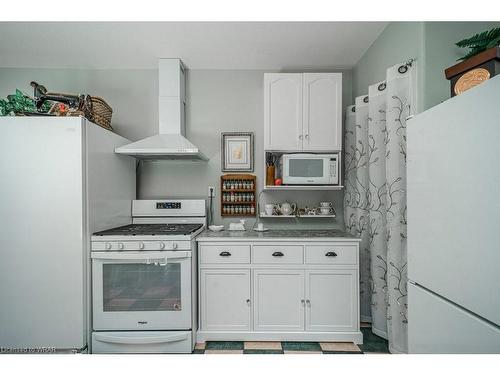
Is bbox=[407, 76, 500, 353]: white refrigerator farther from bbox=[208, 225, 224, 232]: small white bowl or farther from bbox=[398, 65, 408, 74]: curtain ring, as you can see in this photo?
bbox=[208, 225, 224, 232]: small white bowl

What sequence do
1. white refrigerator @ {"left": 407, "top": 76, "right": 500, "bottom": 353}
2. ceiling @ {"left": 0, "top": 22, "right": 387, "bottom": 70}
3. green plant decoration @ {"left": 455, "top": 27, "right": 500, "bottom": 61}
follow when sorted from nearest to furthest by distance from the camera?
white refrigerator @ {"left": 407, "top": 76, "right": 500, "bottom": 353} < green plant decoration @ {"left": 455, "top": 27, "right": 500, "bottom": 61} < ceiling @ {"left": 0, "top": 22, "right": 387, "bottom": 70}

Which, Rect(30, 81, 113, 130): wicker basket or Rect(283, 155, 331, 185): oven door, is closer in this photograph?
Rect(30, 81, 113, 130): wicker basket

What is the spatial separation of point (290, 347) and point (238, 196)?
149 centimetres

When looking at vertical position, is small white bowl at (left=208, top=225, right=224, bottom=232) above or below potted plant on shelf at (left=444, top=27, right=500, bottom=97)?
below

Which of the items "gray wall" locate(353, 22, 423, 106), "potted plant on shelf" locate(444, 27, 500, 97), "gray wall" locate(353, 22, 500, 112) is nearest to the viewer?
"potted plant on shelf" locate(444, 27, 500, 97)

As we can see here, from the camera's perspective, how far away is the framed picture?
295 cm

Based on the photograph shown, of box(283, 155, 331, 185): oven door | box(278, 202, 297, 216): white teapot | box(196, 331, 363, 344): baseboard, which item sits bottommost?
box(196, 331, 363, 344): baseboard

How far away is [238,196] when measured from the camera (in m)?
2.91

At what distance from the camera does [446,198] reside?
1002mm

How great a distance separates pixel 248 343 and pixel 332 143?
77.1 inches

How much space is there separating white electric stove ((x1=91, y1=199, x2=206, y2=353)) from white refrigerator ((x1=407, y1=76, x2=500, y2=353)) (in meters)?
1.60

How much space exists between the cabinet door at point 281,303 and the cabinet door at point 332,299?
101 millimetres

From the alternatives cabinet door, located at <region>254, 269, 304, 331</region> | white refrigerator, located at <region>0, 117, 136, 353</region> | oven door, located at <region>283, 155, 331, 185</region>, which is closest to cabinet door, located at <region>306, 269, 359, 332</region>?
cabinet door, located at <region>254, 269, 304, 331</region>

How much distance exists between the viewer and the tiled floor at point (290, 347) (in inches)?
84.0
